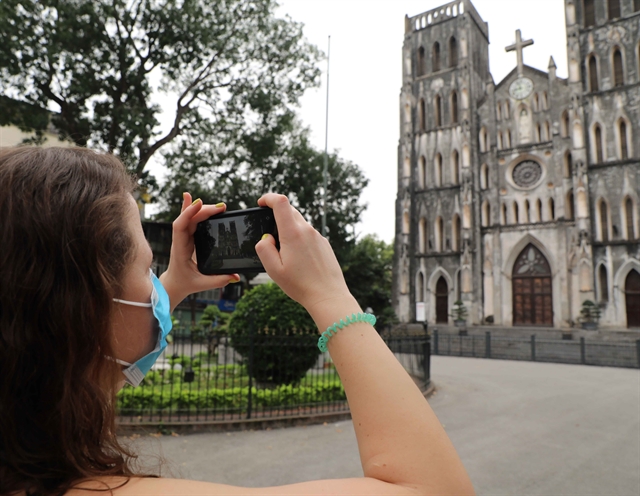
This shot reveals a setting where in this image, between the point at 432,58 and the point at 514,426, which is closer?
the point at 514,426

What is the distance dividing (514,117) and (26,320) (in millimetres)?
33872

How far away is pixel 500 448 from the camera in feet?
19.1

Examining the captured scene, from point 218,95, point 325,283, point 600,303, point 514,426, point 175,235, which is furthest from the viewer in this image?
point 600,303

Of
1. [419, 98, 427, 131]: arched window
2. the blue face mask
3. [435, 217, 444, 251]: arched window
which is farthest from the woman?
[419, 98, 427, 131]: arched window

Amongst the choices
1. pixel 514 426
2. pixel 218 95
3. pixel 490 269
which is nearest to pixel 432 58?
pixel 490 269

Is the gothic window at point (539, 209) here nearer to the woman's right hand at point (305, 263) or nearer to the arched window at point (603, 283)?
the arched window at point (603, 283)

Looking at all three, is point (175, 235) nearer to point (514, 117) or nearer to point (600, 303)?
point (600, 303)

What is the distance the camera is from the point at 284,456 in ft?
18.5

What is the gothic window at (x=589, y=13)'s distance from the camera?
94.8 ft

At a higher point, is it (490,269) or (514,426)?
(490,269)

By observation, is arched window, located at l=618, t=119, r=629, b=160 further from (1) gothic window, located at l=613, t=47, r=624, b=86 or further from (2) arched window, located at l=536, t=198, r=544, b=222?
(2) arched window, located at l=536, t=198, r=544, b=222

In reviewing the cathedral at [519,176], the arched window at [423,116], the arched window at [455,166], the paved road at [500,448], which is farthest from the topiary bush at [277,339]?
the arched window at [423,116]

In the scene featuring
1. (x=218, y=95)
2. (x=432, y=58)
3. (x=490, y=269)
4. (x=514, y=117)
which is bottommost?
(x=490, y=269)

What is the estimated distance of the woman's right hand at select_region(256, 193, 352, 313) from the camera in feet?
3.13
